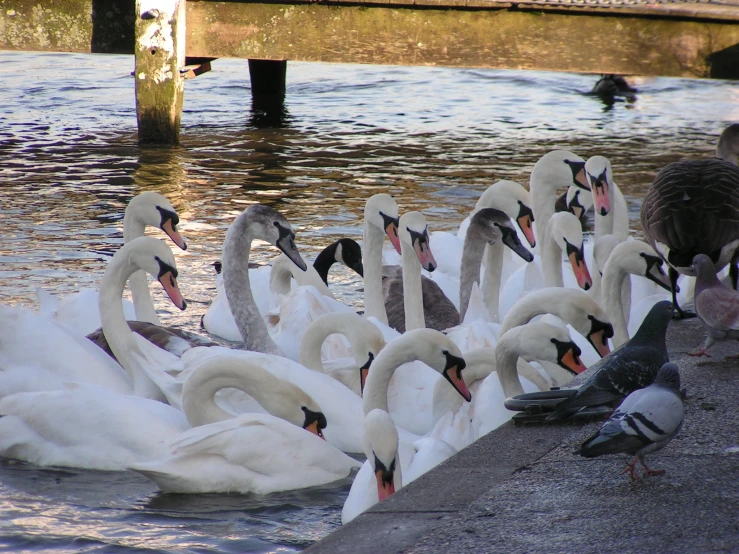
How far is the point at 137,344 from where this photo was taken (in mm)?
6332

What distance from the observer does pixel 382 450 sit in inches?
170

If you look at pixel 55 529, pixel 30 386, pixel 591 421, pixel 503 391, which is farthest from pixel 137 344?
pixel 591 421

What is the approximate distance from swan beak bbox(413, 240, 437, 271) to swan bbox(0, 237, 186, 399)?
1.65 metres

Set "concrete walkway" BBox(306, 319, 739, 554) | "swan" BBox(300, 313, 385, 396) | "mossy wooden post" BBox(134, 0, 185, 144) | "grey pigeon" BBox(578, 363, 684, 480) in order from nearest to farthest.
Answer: "concrete walkway" BBox(306, 319, 739, 554) → "grey pigeon" BBox(578, 363, 684, 480) → "swan" BBox(300, 313, 385, 396) → "mossy wooden post" BBox(134, 0, 185, 144)

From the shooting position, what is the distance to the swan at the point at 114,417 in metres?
5.34

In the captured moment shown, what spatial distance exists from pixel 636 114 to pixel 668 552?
54.5 feet

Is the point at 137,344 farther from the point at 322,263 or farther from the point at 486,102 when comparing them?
the point at 486,102

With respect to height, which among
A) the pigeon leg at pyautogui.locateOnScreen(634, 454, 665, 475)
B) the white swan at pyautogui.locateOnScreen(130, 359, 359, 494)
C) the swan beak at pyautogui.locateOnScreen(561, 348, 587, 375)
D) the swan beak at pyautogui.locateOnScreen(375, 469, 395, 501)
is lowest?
the white swan at pyautogui.locateOnScreen(130, 359, 359, 494)

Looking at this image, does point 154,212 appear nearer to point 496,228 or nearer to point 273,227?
point 273,227

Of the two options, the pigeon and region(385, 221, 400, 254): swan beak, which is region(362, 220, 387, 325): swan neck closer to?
region(385, 221, 400, 254): swan beak

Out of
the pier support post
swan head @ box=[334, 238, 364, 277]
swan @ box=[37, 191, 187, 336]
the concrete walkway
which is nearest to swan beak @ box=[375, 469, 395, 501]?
the concrete walkway

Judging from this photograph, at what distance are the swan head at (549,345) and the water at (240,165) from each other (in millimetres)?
1122

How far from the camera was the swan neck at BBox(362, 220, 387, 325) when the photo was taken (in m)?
7.66

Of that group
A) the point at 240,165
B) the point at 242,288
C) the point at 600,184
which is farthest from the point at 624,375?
the point at 240,165
